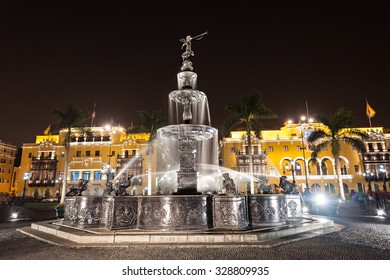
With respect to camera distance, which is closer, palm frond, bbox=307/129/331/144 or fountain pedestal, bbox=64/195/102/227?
fountain pedestal, bbox=64/195/102/227

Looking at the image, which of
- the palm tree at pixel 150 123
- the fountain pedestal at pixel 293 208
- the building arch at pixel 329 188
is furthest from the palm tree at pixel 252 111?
the building arch at pixel 329 188

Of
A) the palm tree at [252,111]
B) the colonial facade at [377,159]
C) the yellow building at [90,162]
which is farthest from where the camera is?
the yellow building at [90,162]

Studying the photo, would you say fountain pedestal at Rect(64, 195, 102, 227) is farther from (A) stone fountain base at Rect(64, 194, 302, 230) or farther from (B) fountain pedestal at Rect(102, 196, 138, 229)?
(B) fountain pedestal at Rect(102, 196, 138, 229)

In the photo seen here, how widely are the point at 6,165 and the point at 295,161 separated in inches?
3113

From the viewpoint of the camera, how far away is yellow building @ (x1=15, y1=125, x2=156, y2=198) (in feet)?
176

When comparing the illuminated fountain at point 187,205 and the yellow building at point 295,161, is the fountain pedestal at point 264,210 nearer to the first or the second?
the illuminated fountain at point 187,205

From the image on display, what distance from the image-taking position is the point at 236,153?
5244 centimetres

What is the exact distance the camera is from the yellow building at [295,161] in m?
49.2

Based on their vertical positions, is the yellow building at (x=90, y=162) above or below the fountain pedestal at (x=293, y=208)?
above

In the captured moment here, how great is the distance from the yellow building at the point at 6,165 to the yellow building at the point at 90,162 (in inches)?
585

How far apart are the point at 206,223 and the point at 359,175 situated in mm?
53868

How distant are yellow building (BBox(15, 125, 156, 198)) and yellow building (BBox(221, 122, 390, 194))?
773 inches

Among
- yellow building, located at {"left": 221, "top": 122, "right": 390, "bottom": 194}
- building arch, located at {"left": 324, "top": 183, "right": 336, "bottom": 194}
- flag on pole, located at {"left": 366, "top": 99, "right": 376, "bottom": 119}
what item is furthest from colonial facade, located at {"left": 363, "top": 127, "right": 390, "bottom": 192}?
flag on pole, located at {"left": 366, "top": 99, "right": 376, "bottom": 119}
